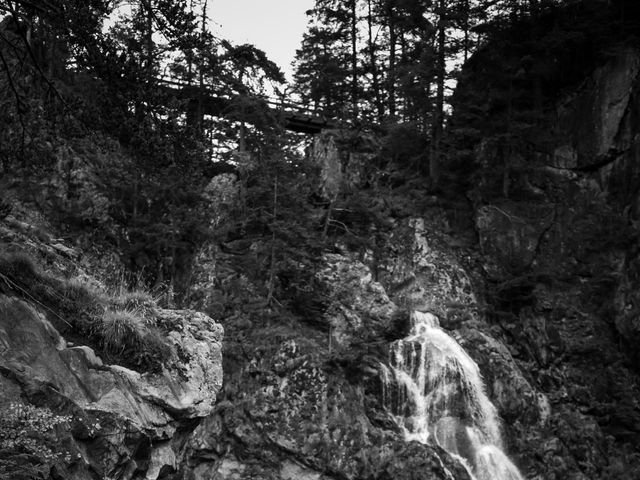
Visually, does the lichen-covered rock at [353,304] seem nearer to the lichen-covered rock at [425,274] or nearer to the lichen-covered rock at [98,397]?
the lichen-covered rock at [425,274]

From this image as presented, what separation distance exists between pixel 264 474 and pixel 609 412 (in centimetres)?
1184

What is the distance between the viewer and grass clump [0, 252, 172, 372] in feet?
18.6

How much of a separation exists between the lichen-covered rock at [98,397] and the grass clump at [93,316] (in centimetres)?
19

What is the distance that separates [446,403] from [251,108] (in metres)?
14.1

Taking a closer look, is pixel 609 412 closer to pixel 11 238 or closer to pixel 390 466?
pixel 390 466

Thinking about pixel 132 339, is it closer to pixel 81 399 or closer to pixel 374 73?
pixel 81 399

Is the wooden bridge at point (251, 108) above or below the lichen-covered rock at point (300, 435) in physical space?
above

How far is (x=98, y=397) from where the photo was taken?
5.34 metres

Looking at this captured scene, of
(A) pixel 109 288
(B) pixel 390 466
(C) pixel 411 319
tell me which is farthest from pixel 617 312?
(A) pixel 109 288

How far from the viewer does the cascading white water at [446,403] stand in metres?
16.2

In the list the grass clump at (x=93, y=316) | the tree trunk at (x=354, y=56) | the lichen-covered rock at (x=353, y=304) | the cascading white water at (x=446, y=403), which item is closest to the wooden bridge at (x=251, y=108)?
the tree trunk at (x=354, y=56)

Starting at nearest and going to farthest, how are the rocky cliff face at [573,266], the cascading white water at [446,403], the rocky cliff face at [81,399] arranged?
the rocky cliff face at [81,399], the cascading white water at [446,403], the rocky cliff face at [573,266]

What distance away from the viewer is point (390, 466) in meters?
15.2

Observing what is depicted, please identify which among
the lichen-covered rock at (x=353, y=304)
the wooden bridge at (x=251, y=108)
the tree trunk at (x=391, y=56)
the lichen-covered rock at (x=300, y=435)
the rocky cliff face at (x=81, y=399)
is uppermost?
the tree trunk at (x=391, y=56)
